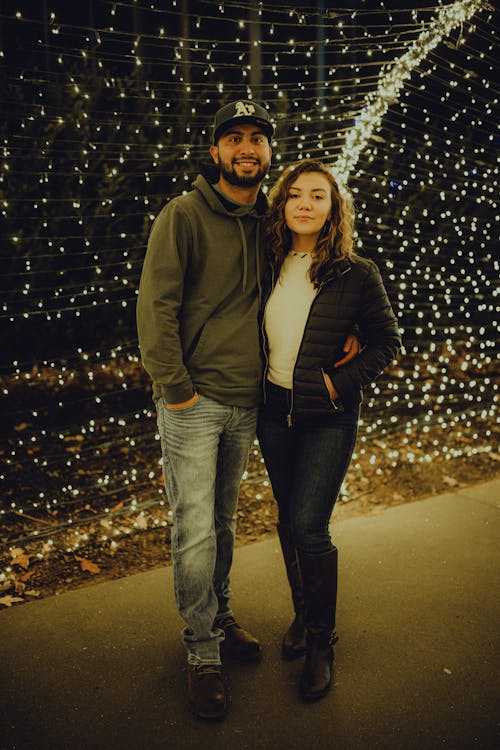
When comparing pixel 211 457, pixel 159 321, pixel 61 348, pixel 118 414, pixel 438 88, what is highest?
pixel 438 88

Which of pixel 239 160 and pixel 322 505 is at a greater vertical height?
pixel 239 160

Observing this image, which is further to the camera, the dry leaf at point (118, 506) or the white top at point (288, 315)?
the dry leaf at point (118, 506)

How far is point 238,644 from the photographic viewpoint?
106 inches

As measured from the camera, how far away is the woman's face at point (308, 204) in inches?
95.6

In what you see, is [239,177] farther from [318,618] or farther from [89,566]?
[89,566]

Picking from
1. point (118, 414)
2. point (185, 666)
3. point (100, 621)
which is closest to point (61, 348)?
point (118, 414)

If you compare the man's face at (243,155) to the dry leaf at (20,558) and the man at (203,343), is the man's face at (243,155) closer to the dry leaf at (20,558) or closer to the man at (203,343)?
the man at (203,343)

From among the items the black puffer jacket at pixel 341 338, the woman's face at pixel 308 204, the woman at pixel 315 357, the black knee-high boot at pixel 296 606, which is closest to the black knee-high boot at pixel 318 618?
the woman at pixel 315 357

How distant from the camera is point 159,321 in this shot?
7.55ft

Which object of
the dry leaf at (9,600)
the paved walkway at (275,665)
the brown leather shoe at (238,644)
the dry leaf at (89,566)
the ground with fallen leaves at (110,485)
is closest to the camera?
the paved walkway at (275,665)

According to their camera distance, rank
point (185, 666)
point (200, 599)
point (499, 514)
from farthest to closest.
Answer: point (499, 514)
point (185, 666)
point (200, 599)

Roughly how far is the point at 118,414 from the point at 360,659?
422 centimetres

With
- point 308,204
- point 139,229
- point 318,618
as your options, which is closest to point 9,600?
point 318,618

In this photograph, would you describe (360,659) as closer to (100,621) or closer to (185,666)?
(185,666)
